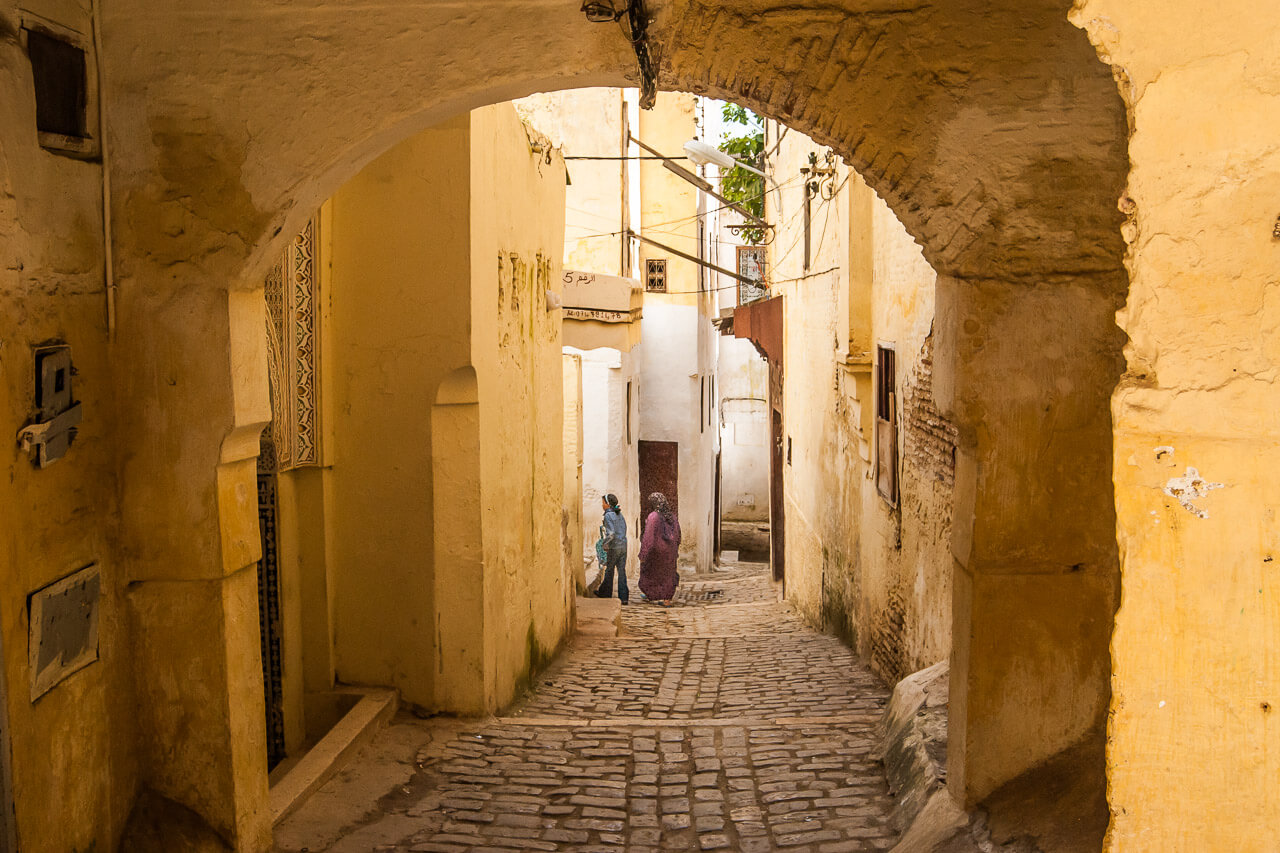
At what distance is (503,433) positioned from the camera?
7.25 metres

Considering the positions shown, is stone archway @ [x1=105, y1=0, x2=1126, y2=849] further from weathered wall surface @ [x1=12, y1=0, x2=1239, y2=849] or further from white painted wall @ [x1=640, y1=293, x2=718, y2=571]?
white painted wall @ [x1=640, y1=293, x2=718, y2=571]

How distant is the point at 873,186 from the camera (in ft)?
12.6

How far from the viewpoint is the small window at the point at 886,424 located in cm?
783

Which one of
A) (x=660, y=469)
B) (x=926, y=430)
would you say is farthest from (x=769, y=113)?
(x=660, y=469)

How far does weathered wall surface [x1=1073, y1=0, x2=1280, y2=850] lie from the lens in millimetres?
1662

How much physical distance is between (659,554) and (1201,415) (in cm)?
1290

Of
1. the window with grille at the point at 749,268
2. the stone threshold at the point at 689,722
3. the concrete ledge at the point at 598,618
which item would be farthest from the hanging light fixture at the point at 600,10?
the window with grille at the point at 749,268

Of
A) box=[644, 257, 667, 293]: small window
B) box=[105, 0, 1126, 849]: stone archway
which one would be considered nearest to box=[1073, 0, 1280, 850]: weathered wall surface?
box=[105, 0, 1126, 849]: stone archway

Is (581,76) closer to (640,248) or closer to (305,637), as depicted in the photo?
(305,637)

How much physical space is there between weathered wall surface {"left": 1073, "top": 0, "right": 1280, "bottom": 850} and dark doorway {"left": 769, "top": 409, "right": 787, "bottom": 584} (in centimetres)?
1649

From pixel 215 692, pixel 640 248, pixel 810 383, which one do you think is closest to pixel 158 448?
pixel 215 692

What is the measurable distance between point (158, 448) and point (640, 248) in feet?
63.4

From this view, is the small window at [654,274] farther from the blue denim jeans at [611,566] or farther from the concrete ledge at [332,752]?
the concrete ledge at [332,752]

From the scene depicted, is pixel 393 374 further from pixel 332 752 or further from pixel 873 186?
pixel 873 186
